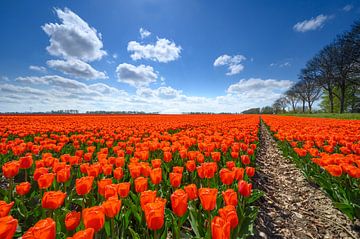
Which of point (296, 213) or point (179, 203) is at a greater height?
point (179, 203)

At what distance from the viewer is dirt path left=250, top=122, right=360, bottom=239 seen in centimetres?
298

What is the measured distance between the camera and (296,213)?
11.6 feet

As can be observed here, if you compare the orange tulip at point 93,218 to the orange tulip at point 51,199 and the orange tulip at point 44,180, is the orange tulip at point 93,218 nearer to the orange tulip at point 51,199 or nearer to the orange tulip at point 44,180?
the orange tulip at point 51,199

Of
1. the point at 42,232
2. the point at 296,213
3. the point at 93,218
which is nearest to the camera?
the point at 42,232

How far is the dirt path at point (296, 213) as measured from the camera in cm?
298

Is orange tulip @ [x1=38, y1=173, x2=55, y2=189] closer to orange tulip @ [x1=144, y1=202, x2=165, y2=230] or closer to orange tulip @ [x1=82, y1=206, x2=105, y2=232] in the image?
orange tulip @ [x1=82, y1=206, x2=105, y2=232]

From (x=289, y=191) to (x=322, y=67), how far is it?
45783mm

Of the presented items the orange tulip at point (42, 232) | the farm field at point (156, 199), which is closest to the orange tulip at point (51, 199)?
the farm field at point (156, 199)

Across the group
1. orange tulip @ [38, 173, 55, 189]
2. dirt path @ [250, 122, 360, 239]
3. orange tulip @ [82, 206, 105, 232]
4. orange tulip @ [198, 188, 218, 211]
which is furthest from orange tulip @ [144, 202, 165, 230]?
dirt path @ [250, 122, 360, 239]

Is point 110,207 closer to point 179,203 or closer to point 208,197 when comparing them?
point 179,203

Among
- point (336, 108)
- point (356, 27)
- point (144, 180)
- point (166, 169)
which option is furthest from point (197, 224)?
point (336, 108)

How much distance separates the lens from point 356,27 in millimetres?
27406

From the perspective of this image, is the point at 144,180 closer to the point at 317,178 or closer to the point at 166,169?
the point at 166,169

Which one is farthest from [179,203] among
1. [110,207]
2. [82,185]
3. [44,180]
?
[44,180]
